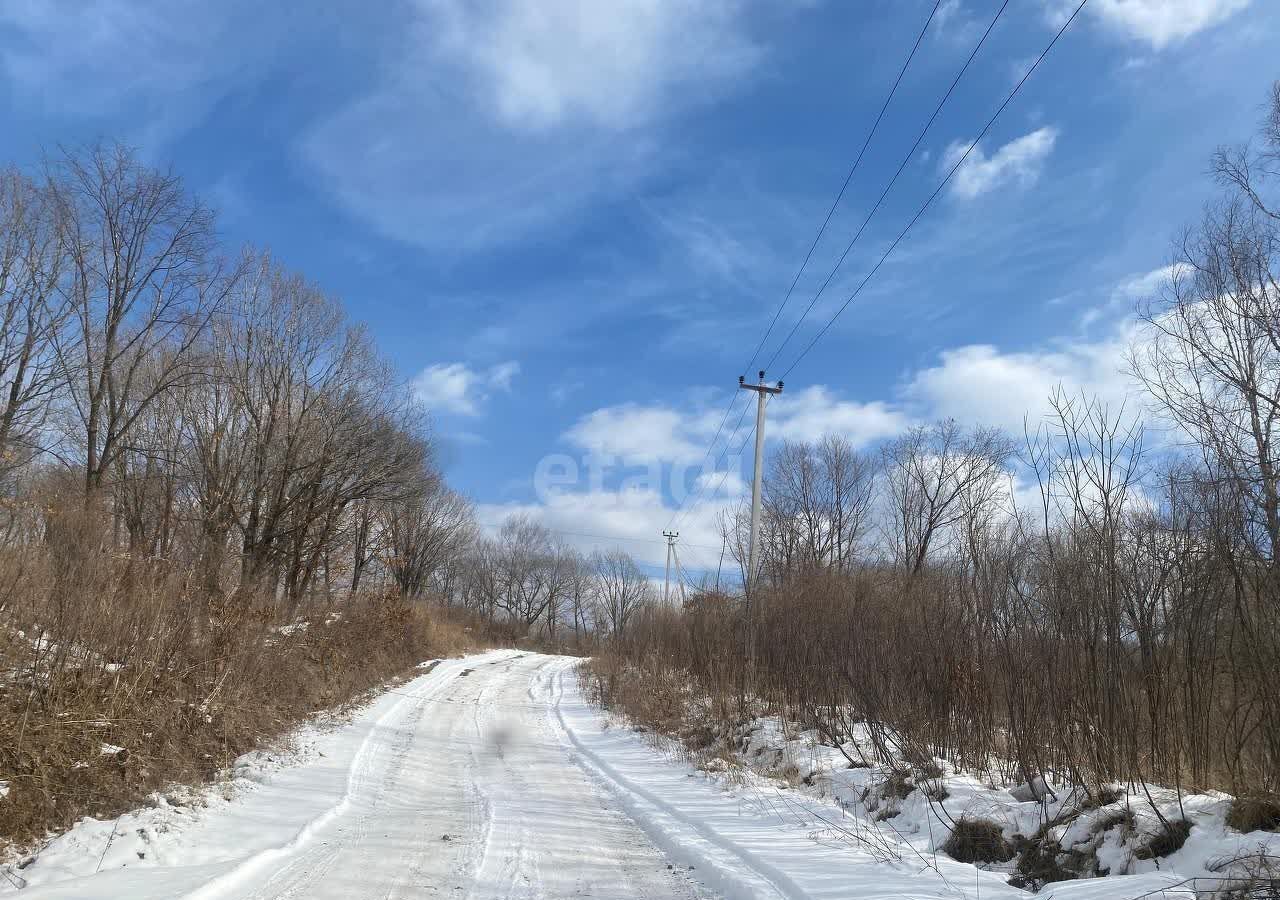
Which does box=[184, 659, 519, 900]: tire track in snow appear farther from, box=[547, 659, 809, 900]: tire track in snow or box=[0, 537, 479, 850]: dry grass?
box=[547, 659, 809, 900]: tire track in snow

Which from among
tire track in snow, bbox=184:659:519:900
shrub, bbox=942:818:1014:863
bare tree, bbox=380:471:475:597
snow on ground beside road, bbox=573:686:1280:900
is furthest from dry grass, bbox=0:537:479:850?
bare tree, bbox=380:471:475:597

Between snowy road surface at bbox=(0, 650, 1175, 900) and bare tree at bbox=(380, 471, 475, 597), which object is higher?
bare tree at bbox=(380, 471, 475, 597)

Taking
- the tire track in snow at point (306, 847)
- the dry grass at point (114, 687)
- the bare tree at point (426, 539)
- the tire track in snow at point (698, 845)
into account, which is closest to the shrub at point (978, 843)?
the tire track in snow at point (698, 845)

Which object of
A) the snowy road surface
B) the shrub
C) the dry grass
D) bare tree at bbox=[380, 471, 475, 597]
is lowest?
the snowy road surface

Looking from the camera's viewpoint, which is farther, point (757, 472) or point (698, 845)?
point (757, 472)

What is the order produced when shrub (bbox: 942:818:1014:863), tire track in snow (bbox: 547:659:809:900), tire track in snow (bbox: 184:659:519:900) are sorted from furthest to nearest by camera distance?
1. shrub (bbox: 942:818:1014:863)
2. tire track in snow (bbox: 547:659:809:900)
3. tire track in snow (bbox: 184:659:519:900)

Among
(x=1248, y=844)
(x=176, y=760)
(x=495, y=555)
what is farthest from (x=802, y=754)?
(x=495, y=555)

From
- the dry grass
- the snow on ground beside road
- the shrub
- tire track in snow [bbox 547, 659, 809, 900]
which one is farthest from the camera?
the dry grass

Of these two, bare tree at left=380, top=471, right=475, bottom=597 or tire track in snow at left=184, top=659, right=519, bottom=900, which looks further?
bare tree at left=380, top=471, right=475, bottom=597

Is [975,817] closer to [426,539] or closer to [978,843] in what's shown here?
[978,843]

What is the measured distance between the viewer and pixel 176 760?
7980 millimetres

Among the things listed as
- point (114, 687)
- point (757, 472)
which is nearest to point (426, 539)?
point (757, 472)

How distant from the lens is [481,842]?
268 inches

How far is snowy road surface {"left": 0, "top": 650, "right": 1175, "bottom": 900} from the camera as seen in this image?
5.34 metres
